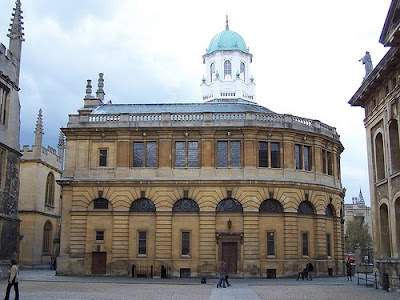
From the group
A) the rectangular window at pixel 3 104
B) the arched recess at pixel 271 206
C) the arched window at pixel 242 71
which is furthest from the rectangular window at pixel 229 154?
the arched window at pixel 242 71

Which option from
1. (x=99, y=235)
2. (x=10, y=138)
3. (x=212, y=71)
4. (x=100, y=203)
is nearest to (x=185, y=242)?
(x=99, y=235)

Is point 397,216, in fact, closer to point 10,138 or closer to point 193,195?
point 193,195

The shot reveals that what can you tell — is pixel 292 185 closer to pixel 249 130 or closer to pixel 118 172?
pixel 249 130

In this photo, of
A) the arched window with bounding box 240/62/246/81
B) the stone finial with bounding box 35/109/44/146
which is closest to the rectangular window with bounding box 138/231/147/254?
the stone finial with bounding box 35/109/44/146

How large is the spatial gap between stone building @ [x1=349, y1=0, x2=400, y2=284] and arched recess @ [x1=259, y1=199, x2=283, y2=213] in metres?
11.0

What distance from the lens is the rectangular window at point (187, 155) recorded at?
4275 cm

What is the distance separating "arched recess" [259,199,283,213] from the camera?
41.9 meters

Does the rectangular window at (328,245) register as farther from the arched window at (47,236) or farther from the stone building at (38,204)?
the arched window at (47,236)

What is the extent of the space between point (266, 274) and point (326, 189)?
9.21 meters

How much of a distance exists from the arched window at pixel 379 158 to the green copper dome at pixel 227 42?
1472 inches

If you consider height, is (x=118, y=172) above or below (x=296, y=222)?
above

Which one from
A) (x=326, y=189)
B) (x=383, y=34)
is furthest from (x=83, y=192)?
(x=383, y=34)

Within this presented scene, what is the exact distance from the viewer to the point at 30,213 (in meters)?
58.5

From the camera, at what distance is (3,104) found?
3528 cm
